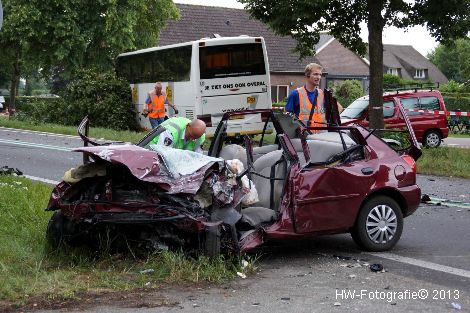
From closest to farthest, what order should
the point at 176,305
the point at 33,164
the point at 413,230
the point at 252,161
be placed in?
the point at 176,305 → the point at 252,161 → the point at 413,230 → the point at 33,164

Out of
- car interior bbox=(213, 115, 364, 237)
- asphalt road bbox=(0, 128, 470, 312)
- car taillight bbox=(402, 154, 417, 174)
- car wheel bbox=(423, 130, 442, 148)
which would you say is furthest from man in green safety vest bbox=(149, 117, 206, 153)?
car wheel bbox=(423, 130, 442, 148)

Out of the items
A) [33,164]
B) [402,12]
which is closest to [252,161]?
[33,164]

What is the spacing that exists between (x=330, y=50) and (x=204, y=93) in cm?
5197

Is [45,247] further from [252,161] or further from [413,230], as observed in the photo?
[413,230]

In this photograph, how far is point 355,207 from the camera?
777cm

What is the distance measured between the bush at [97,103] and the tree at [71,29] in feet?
10.3

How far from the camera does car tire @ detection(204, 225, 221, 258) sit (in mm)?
6879

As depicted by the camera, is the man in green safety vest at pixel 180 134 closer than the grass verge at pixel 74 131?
Yes

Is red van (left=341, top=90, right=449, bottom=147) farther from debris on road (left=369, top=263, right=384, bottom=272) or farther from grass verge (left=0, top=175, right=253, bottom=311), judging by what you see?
grass verge (left=0, top=175, right=253, bottom=311)

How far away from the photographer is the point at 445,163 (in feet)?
53.5

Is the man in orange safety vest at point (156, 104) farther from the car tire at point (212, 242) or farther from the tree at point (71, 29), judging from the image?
the car tire at point (212, 242)

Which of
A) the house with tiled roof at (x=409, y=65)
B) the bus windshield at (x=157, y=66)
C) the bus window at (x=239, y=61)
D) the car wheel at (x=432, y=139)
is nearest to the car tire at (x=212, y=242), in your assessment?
the bus window at (x=239, y=61)

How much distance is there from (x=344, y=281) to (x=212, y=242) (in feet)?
3.99

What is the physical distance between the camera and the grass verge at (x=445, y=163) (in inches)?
615
